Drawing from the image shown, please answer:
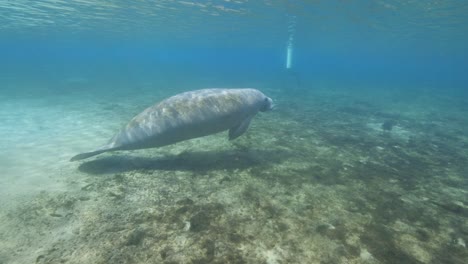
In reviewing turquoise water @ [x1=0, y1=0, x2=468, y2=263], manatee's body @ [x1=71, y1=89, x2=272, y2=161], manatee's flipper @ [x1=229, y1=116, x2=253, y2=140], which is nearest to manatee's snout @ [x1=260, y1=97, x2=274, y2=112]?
manatee's flipper @ [x1=229, y1=116, x2=253, y2=140]

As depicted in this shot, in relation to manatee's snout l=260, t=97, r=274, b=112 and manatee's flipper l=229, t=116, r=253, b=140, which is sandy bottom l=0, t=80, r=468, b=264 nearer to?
manatee's flipper l=229, t=116, r=253, b=140

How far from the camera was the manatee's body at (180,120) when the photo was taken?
626cm

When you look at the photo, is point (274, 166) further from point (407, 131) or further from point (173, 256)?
point (407, 131)

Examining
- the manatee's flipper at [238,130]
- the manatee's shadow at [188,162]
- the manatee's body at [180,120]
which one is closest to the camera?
the manatee's body at [180,120]

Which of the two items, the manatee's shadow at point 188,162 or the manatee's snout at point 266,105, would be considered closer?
the manatee's shadow at point 188,162

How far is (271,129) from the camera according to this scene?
1070cm

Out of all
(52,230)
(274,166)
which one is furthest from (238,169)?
(52,230)

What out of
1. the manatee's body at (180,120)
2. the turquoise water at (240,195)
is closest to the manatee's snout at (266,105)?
the manatee's body at (180,120)

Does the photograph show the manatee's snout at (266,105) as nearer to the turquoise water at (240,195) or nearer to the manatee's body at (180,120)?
the manatee's body at (180,120)

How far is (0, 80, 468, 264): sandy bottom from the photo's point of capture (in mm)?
3781

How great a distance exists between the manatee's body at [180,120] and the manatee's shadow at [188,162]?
43 cm

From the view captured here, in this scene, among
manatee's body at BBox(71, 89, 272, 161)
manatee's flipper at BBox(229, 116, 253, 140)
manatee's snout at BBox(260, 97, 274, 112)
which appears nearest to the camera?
manatee's body at BBox(71, 89, 272, 161)

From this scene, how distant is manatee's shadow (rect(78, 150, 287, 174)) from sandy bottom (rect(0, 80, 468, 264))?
0.04 meters

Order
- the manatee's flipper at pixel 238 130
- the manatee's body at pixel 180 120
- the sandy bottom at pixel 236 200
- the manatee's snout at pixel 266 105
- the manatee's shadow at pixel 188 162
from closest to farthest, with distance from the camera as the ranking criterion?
the sandy bottom at pixel 236 200 < the manatee's body at pixel 180 120 < the manatee's shadow at pixel 188 162 < the manatee's flipper at pixel 238 130 < the manatee's snout at pixel 266 105
